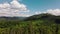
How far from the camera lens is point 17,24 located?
16844 mm

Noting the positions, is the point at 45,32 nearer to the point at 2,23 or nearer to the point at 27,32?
the point at 27,32

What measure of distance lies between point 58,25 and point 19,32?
16.7 feet

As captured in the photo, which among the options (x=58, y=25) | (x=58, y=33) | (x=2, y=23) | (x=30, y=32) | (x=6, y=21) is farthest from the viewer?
(x=6, y=21)

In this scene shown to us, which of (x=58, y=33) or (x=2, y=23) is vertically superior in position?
(x=2, y=23)

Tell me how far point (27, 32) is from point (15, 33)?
1202mm

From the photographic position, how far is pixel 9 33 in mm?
11453

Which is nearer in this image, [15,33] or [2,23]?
[15,33]

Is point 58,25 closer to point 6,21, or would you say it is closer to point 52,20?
point 52,20

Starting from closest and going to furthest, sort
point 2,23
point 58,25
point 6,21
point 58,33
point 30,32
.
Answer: point 30,32 < point 58,33 < point 58,25 < point 2,23 < point 6,21

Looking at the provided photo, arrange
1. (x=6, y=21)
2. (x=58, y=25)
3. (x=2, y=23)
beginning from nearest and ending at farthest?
(x=58, y=25) < (x=2, y=23) < (x=6, y=21)

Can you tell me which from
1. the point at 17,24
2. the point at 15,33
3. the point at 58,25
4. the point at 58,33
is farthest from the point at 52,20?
the point at 15,33

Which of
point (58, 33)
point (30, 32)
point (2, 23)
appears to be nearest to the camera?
point (30, 32)

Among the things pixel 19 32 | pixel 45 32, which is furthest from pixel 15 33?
pixel 45 32

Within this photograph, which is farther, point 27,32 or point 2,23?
point 2,23
